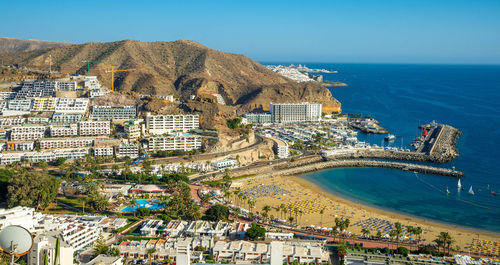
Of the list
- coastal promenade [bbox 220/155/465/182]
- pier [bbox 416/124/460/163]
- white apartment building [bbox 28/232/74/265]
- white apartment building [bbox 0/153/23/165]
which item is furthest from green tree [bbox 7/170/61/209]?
pier [bbox 416/124/460/163]

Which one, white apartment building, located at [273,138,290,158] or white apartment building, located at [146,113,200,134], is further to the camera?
white apartment building, located at [146,113,200,134]

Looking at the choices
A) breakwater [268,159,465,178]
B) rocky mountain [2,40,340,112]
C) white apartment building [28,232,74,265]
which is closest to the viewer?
white apartment building [28,232,74,265]

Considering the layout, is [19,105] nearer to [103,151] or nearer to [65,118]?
[65,118]

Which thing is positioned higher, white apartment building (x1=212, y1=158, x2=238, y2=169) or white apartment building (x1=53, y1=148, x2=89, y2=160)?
white apartment building (x1=53, y1=148, x2=89, y2=160)

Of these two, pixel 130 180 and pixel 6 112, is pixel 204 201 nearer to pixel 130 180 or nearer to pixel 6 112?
pixel 130 180

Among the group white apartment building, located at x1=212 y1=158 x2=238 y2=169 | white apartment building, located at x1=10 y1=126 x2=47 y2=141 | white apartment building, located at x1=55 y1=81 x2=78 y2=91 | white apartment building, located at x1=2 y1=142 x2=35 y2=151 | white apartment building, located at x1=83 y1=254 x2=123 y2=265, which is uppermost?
white apartment building, located at x1=55 y1=81 x2=78 y2=91

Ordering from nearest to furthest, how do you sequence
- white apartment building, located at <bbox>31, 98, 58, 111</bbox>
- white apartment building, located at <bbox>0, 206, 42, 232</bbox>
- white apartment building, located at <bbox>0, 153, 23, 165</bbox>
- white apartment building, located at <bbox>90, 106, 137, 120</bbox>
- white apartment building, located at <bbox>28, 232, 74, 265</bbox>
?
white apartment building, located at <bbox>28, 232, 74, 265</bbox>, white apartment building, located at <bbox>0, 206, 42, 232</bbox>, white apartment building, located at <bbox>0, 153, 23, 165</bbox>, white apartment building, located at <bbox>90, 106, 137, 120</bbox>, white apartment building, located at <bbox>31, 98, 58, 111</bbox>

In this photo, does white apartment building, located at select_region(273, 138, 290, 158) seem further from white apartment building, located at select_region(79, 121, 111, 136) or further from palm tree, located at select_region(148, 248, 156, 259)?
palm tree, located at select_region(148, 248, 156, 259)

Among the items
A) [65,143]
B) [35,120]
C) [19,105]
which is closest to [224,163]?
[65,143]
